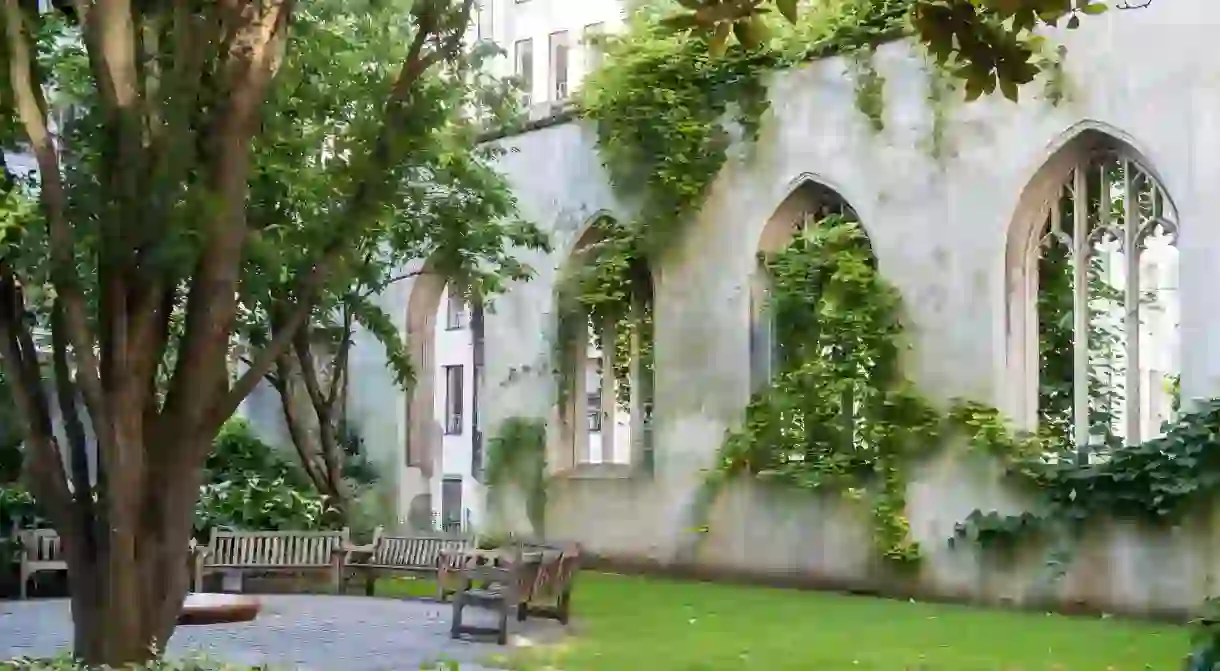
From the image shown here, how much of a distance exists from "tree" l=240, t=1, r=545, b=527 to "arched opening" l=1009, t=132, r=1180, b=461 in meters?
5.87

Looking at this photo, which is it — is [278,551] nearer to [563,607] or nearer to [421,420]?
[563,607]

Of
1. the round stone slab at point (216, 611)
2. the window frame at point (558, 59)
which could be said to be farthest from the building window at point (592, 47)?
the round stone slab at point (216, 611)

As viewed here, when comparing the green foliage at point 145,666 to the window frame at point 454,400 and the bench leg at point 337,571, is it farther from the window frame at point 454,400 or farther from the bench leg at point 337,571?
the window frame at point 454,400

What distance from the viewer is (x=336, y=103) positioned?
16.3 metres

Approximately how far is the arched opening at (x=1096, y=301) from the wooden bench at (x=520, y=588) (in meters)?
4.97

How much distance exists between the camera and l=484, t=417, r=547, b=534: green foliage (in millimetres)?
20500

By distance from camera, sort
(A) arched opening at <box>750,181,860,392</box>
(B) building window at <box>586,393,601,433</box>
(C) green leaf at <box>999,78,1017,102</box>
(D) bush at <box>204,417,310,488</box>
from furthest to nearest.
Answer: (B) building window at <box>586,393,601,433</box>, (D) bush at <box>204,417,310,488</box>, (A) arched opening at <box>750,181,860,392</box>, (C) green leaf at <box>999,78,1017,102</box>

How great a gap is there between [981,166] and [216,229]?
10.0 meters

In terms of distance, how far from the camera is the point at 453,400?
29000 millimetres

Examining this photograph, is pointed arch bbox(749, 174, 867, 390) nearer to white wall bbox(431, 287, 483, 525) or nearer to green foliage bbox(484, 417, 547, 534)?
green foliage bbox(484, 417, 547, 534)

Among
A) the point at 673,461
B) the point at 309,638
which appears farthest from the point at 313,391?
the point at 309,638

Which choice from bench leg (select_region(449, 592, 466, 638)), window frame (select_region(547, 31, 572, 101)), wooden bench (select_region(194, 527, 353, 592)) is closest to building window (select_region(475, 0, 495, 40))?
window frame (select_region(547, 31, 572, 101))

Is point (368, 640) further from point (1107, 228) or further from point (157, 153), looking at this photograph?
point (1107, 228)

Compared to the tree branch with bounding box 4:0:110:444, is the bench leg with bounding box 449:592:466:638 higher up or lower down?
lower down
